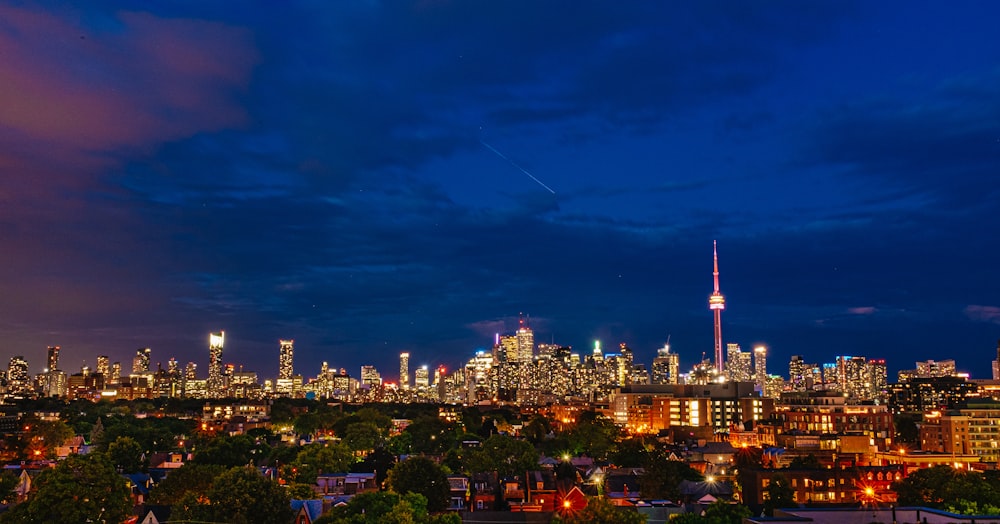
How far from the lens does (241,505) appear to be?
172 ft

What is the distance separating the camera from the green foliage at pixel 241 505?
52.1m

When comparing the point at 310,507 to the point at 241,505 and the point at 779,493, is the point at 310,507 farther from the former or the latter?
the point at 779,493

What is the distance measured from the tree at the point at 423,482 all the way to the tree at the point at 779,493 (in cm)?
2682

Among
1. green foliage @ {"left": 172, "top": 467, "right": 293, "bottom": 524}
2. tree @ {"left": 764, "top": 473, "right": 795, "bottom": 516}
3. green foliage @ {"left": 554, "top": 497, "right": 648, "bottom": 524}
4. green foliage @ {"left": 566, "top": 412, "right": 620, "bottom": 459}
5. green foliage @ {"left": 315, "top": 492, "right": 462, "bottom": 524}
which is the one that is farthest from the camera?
green foliage @ {"left": 566, "top": 412, "right": 620, "bottom": 459}

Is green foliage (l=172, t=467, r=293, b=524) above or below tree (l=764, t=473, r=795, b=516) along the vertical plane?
above

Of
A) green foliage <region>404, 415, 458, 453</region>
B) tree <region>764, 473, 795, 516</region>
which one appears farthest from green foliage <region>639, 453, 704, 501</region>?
green foliage <region>404, 415, 458, 453</region>

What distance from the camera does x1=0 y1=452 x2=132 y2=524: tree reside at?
49.3 m

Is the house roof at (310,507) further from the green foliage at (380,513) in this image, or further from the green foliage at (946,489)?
the green foliage at (946,489)

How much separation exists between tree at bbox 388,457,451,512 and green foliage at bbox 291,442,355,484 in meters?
15.3

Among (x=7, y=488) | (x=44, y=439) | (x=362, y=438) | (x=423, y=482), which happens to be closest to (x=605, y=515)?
(x=423, y=482)

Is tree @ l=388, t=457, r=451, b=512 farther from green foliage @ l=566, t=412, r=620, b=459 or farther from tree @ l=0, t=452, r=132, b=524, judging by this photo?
green foliage @ l=566, t=412, r=620, b=459

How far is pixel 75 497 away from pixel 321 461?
4108 centimetres

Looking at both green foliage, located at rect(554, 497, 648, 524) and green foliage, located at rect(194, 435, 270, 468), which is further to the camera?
green foliage, located at rect(194, 435, 270, 468)

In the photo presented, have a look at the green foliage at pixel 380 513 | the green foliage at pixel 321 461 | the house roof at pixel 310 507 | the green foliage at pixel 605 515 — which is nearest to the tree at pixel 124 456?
the green foliage at pixel 321 461
